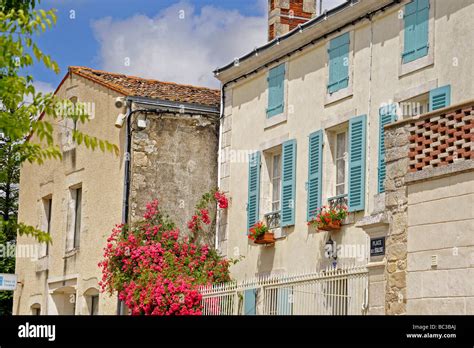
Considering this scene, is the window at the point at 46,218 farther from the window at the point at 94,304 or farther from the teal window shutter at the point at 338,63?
the teal window shutter at the point at 338,63

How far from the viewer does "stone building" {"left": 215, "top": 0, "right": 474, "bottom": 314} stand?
14.2m

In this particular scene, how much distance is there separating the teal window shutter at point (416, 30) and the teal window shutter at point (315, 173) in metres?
2.47

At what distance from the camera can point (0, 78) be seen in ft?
26.5

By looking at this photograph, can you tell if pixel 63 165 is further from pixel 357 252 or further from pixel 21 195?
pixel 357 252

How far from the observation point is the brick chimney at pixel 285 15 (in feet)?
68.5

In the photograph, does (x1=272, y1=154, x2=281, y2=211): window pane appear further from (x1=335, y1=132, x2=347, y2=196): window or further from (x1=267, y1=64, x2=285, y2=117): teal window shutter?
(x1=335, y1=132, x2=347, y2=196): window

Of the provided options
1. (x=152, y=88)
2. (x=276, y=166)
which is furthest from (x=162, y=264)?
(x=152, y=88)

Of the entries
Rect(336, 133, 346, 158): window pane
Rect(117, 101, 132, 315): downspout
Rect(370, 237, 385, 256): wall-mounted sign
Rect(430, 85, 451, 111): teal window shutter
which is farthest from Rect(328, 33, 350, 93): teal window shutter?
Rect(117, 101, 132, 315): downspout

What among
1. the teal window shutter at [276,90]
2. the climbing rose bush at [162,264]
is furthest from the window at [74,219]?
the teal window shutter at [276,90]

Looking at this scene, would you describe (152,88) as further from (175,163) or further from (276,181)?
(276,181)
